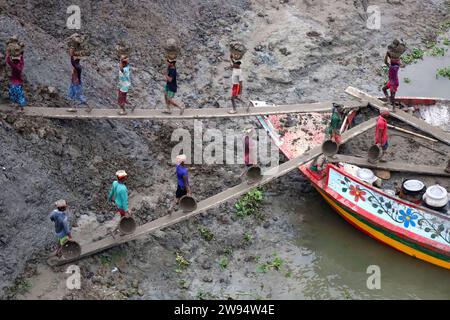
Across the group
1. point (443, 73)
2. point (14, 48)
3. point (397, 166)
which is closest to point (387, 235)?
point (397, 166)

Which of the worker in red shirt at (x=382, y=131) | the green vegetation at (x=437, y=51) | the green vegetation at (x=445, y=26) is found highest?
the green vegetation at (x=445, y=26)

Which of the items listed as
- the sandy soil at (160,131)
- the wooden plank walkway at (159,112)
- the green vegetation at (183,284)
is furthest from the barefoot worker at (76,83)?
the green vegetation at (183,284)

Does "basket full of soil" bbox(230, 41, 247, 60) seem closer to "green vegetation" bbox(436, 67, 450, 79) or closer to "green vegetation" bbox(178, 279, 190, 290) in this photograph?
"green vegetation" bbox(178, 279, 190, 290)

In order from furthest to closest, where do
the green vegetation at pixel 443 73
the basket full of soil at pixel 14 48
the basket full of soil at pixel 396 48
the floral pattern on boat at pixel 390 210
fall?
the green vegetation at pixel 443 73
the basket full of soil at pixel 396 48
the basket full of soil at pixel 14 48
the floral pattern on boat at pixel 390 210

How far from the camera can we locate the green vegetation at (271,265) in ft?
40.4

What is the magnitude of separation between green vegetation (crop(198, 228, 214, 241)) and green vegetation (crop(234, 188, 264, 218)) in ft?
2.35

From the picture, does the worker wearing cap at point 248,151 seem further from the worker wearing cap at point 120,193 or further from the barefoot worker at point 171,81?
the worker wearing cap at point 120,193

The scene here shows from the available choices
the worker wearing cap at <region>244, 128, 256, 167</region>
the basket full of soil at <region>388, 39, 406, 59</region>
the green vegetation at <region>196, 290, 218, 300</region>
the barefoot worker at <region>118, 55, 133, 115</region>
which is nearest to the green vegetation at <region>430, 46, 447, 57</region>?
the basket full of soil at <region>388, 39, 406, 59</region>

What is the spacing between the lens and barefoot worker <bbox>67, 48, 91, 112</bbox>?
1280cm

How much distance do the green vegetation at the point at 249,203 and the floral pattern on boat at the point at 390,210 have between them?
4.69ft

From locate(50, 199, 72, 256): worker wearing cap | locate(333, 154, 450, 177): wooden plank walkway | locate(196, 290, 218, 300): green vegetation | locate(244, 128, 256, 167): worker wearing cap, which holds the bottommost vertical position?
locate(196, 290, 218, 300): green vegetation

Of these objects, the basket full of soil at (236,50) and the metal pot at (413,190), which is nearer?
the metal pot at (413,190)

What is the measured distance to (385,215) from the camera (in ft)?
40.7
